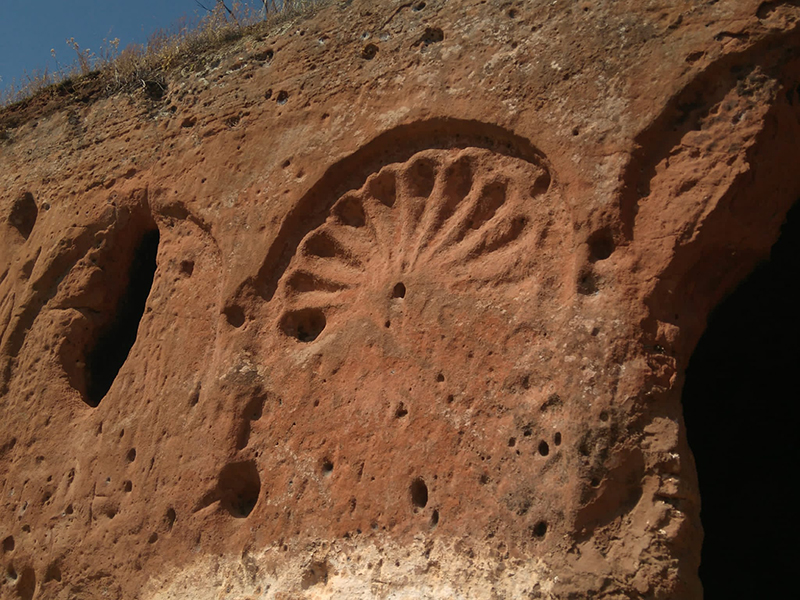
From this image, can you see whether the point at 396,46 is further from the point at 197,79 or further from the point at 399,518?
the point at 399,518

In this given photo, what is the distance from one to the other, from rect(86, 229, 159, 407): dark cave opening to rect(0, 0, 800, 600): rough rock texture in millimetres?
37

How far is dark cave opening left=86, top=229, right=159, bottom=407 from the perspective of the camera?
185 inches

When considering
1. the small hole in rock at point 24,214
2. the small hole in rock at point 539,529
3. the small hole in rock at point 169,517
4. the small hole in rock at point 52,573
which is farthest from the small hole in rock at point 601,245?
the small hole in rock at point 24,214

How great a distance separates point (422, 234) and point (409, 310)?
349mm

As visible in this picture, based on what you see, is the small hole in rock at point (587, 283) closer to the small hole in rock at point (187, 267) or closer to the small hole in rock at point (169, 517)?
the small hole in rock at point (169, 517)

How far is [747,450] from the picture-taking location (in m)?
4.59

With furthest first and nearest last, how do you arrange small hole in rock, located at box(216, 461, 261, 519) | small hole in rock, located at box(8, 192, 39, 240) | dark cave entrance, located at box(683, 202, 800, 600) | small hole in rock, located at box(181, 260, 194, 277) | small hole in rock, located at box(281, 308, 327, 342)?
small hole in rock, located at box(8, 192, 39, 240), dark cave entrance, located at box(683, 202, 800, 600), small hole in rock, located at box(181, 260, 194, 277), small hole in rock, located at box(281, 308, 327, 342), small hole in rock, located at box(216, 461, 261, 519)

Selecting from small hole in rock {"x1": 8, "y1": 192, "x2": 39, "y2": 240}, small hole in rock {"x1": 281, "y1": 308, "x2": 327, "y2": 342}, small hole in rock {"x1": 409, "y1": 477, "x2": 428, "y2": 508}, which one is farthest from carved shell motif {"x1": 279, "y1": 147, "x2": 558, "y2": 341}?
small hole in rock {"x1": 8, "y1": 192, "x2": 39, "y2": 240}

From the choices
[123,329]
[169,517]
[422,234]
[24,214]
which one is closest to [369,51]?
[422,234]

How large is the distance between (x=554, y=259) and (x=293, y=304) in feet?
4.17

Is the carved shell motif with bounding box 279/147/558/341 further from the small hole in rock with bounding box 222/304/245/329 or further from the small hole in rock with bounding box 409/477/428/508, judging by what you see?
the small hole in rock with bounding box 409/477/428/508

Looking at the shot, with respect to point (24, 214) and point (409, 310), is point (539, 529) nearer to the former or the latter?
point (409, 310)

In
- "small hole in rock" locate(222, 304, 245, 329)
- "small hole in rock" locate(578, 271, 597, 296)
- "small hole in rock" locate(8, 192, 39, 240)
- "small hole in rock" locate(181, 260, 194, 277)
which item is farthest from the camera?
"small hole in rock" locate(8, 192, 39, 240)

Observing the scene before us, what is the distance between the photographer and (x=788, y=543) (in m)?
4.49
